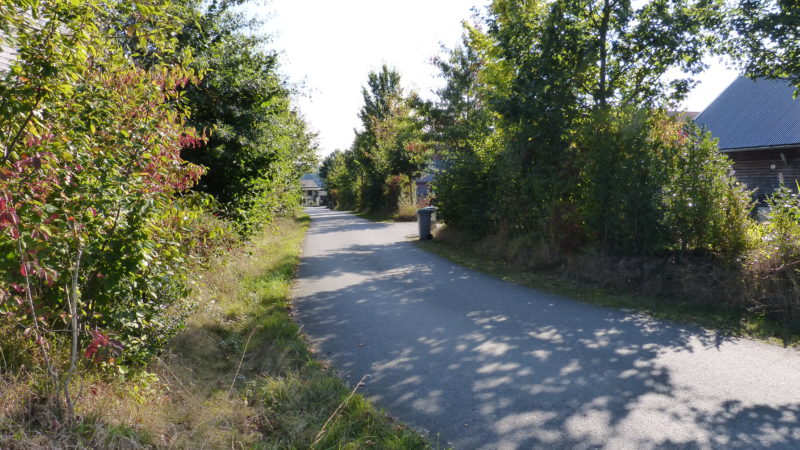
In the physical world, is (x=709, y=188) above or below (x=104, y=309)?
above

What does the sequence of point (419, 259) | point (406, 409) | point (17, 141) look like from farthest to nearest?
point (419, 259), point (406, 409), point (17, 141)

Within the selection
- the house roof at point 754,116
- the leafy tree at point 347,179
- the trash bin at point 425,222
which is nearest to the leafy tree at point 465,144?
the trash bin at point 425,222

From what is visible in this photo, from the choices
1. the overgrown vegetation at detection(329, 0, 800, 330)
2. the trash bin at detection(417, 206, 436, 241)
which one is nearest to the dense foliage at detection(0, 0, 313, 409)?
the overgrown vegetation at detection(329, 0, 800, 330)

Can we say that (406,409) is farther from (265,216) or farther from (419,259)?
(265,216)

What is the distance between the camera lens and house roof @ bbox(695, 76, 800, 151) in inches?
792

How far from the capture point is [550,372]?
537cm

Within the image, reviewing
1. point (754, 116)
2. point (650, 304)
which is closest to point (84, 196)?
point (650, 304)

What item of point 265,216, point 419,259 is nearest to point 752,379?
point 419,259

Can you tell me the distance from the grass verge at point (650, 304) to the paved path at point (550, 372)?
0.43 m

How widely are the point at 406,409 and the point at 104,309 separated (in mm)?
2741

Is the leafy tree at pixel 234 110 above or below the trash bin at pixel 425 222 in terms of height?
above

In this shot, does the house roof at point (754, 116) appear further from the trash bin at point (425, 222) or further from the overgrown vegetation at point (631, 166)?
the trash bin at point (425, 222)

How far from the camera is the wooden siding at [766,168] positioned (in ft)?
64.0

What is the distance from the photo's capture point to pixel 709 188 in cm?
862
